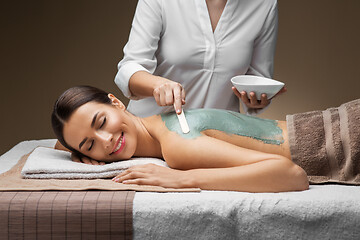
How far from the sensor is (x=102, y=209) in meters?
1.64

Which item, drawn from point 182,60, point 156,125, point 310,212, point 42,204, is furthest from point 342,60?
point 42,204

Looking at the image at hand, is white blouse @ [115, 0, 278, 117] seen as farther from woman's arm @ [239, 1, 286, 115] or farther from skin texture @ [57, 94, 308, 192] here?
skin texture @ [57, 94, 308, 192]

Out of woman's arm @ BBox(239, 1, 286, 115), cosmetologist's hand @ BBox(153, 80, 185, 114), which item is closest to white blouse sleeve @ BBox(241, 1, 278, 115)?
woman's arm @ BBox(239, 1, 286, 115)

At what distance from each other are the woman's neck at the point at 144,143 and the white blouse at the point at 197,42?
19cm

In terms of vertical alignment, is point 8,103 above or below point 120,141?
below

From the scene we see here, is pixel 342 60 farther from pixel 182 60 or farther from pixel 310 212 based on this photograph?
pixel 310 212

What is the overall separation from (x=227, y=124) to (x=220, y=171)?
12.7 inches

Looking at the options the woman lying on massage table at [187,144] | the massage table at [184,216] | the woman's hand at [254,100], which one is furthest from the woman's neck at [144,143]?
the massage table at [184,216]

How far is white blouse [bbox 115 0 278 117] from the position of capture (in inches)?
92.0

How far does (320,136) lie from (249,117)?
11.5 inches

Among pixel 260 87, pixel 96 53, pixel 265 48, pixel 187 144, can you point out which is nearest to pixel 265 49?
pixel 265 48

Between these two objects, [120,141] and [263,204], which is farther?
[120,141]

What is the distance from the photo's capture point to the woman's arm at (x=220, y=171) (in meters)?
1.75

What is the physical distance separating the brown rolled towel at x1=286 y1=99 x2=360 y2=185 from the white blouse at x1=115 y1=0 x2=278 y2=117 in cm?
47
